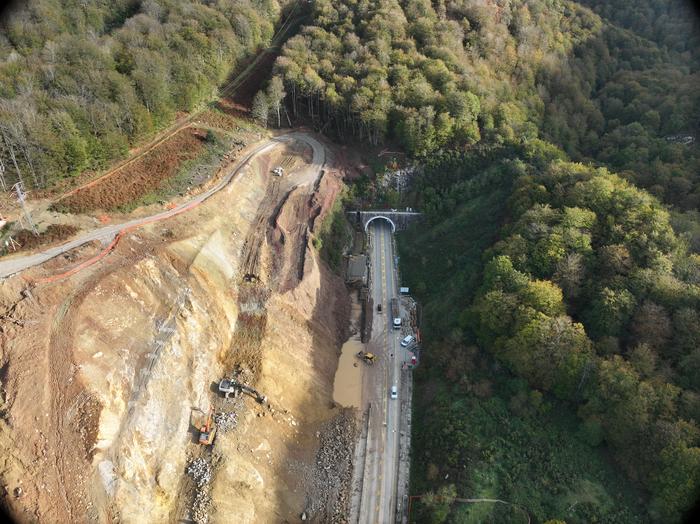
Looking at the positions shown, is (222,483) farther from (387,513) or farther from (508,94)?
(508,94)

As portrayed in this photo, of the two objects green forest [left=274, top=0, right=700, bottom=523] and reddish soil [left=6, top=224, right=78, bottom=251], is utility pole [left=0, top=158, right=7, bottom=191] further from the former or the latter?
green forest [left=274, top=0, right=700, bottom=523]

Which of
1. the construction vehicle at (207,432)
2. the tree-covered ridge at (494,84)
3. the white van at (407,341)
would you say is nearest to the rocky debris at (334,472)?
the construction vehicle at (207,432)

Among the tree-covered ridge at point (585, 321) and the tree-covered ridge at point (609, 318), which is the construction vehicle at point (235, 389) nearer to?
the tree-covered ridge at point (585, 321)

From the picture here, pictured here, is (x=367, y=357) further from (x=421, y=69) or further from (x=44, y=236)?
(x=421, y=69)

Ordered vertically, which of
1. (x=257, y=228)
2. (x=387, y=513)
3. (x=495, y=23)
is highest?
(x=495, y=23)

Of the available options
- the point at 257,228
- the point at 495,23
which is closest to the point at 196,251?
the point at 257,228

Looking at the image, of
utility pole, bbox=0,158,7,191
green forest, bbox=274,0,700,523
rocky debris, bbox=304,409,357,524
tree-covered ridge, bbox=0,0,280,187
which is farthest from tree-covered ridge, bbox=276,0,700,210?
rocky debris, bbox=304,409,357,524
